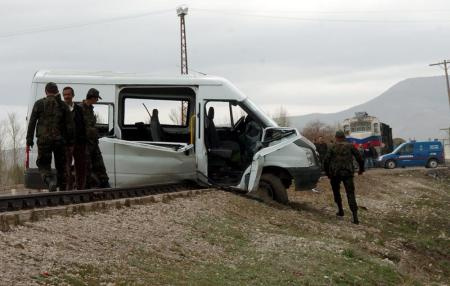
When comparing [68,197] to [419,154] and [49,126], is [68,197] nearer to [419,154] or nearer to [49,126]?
[49,126]

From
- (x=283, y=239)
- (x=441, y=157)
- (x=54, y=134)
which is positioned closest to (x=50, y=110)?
(x=54, y=134)

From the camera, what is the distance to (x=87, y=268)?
620 cm

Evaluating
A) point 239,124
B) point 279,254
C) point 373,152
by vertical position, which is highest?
point 239,124

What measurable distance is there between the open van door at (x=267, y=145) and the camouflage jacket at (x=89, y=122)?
3389 mm

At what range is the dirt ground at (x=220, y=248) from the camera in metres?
6.29

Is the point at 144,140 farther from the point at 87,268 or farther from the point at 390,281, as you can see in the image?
the point at 87,268

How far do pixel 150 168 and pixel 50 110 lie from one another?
10.5ft

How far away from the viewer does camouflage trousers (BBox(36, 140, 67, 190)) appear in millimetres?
10945

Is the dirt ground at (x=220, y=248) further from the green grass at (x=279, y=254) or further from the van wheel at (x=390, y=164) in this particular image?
the van wheel at (x=390, y=164)

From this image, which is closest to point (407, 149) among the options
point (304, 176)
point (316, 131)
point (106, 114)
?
point (316, 131)

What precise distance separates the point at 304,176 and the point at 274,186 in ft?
2.15

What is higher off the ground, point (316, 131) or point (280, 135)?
point (280, 135)

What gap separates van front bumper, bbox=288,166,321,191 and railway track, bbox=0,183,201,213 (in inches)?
104

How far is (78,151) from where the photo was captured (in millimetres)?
11883
